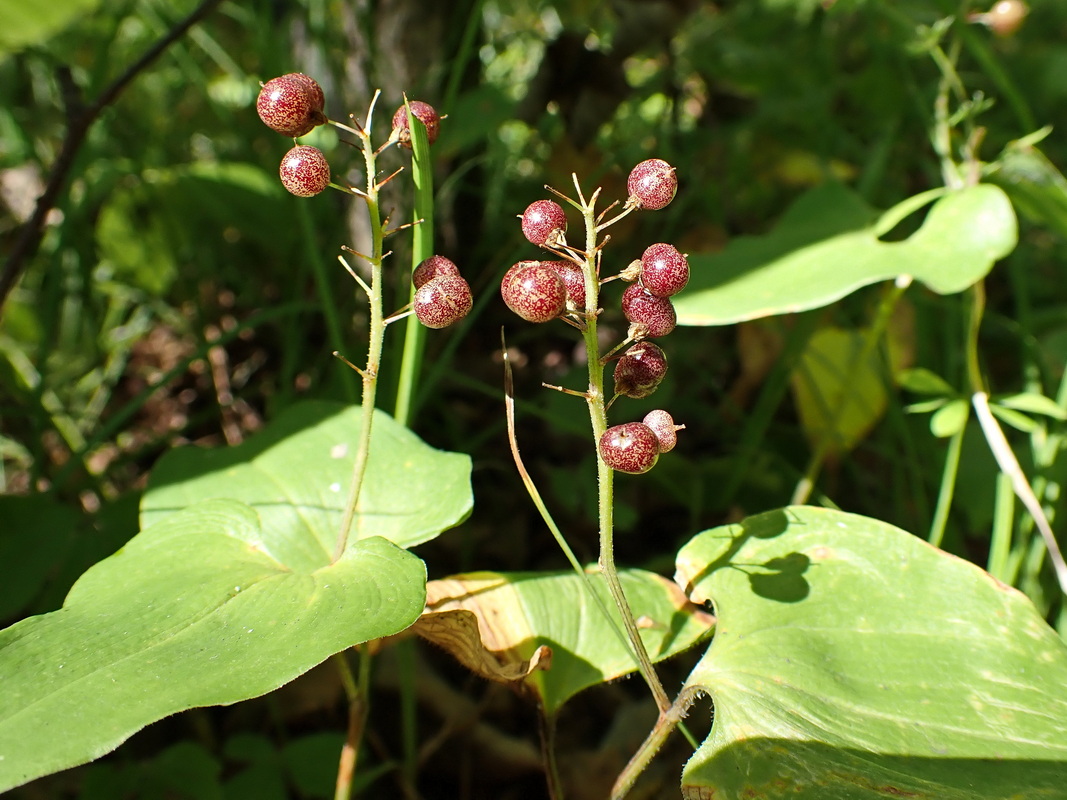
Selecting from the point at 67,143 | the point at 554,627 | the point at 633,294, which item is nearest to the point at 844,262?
the point at 633,294

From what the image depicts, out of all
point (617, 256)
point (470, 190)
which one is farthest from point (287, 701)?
A: point (617, 256)

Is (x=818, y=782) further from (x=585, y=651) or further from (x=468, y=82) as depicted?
(x=468, y=82)

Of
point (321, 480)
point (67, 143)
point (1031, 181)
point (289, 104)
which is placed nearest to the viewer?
point (289, 104)

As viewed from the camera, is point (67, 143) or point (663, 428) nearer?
point (663, 428)

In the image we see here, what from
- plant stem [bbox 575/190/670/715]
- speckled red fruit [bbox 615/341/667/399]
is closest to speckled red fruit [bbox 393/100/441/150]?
plant stem [bbox 575/190/670/715]

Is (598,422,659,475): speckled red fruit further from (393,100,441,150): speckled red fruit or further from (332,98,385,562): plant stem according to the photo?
(393,100,441,150): speckled red fruit

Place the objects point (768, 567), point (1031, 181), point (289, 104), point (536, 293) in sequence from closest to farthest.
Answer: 1. point (536, 293)
2. point (289, 104)
3. point (768, 567)
4. point (1031, 181)

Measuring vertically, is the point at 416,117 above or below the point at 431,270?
above

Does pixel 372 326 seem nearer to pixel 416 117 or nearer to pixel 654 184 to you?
pixel 416 117
